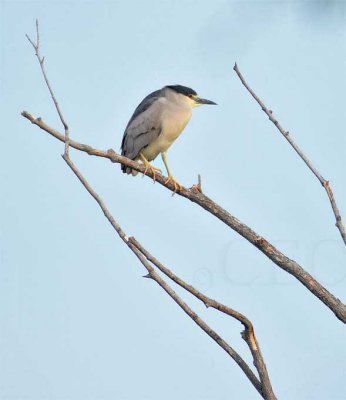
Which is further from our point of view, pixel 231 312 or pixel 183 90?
pixel 183 90

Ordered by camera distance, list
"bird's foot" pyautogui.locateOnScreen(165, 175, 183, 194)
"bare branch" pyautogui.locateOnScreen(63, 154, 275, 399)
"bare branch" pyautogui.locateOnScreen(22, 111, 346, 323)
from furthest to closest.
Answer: "bird's foot" pyautogui.locateOnScreen(165, 175, 183, 194), "bare branch" pyautogui.locateOnScreen(22, 111, 346, 323), "bare branch" pyautogui.locateOnScreen(63, 154, 275, 399)

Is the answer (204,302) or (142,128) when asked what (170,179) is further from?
(204,302)

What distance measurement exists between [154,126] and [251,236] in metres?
3.25

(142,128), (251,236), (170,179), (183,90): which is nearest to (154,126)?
(142,128)

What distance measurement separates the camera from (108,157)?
4914mm

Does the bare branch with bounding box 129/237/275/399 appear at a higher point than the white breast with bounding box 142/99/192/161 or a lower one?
lower

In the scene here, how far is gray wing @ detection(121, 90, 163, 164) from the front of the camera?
743cm

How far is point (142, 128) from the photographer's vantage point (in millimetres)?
7500

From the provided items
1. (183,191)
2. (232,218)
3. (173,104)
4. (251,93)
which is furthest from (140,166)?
(173,104)

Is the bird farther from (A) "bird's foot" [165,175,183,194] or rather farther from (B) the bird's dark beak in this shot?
(A) "bird's foot" [165,175,183,194]

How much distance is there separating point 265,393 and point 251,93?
1418mm

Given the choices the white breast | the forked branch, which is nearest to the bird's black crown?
the white breast

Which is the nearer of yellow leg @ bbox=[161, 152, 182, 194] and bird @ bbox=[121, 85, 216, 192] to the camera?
yellow leg @ bbox=[161, 152, 182, 194]

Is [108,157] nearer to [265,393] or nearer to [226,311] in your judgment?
[226,311]
